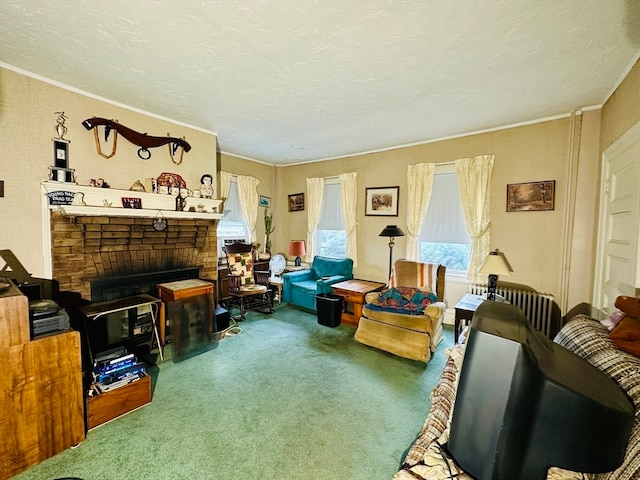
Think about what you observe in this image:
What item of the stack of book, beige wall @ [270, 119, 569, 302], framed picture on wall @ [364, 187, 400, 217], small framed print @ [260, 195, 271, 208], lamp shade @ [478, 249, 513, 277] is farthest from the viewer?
small framed print @ [260, 195, 271, 208]

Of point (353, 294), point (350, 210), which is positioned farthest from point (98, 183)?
point (350, 210)

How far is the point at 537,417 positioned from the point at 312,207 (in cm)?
478

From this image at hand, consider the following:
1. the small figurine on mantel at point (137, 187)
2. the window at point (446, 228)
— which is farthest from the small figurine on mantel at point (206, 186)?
the window at point (446, 228)

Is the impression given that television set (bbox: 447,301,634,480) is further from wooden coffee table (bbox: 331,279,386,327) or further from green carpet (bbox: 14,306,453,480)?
wooden coffee table (bbox: 331,279,386,327)

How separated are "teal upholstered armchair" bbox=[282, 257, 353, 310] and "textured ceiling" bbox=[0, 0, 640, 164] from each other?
8.13 ft

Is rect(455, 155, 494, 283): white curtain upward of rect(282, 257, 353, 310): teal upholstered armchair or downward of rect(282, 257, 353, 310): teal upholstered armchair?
upward

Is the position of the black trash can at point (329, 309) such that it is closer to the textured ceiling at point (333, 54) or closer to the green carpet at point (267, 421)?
the green carpet at point (267, 421)

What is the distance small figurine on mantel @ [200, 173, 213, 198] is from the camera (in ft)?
12.3

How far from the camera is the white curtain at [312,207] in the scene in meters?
5.35

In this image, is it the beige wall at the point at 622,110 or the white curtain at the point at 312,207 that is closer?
the beige wall at the point at 622,110

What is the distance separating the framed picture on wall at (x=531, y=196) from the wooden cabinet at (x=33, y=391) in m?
4.69

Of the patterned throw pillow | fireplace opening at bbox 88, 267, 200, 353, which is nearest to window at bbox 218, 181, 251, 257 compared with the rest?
fireplace opening at bbox 88, 267, 200, 353

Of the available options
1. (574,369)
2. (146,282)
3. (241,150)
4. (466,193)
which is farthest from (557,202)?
(146,282)

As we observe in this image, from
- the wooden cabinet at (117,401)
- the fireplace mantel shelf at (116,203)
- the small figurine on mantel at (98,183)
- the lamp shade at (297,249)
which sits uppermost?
the small figurine on mantel at (98,183)
